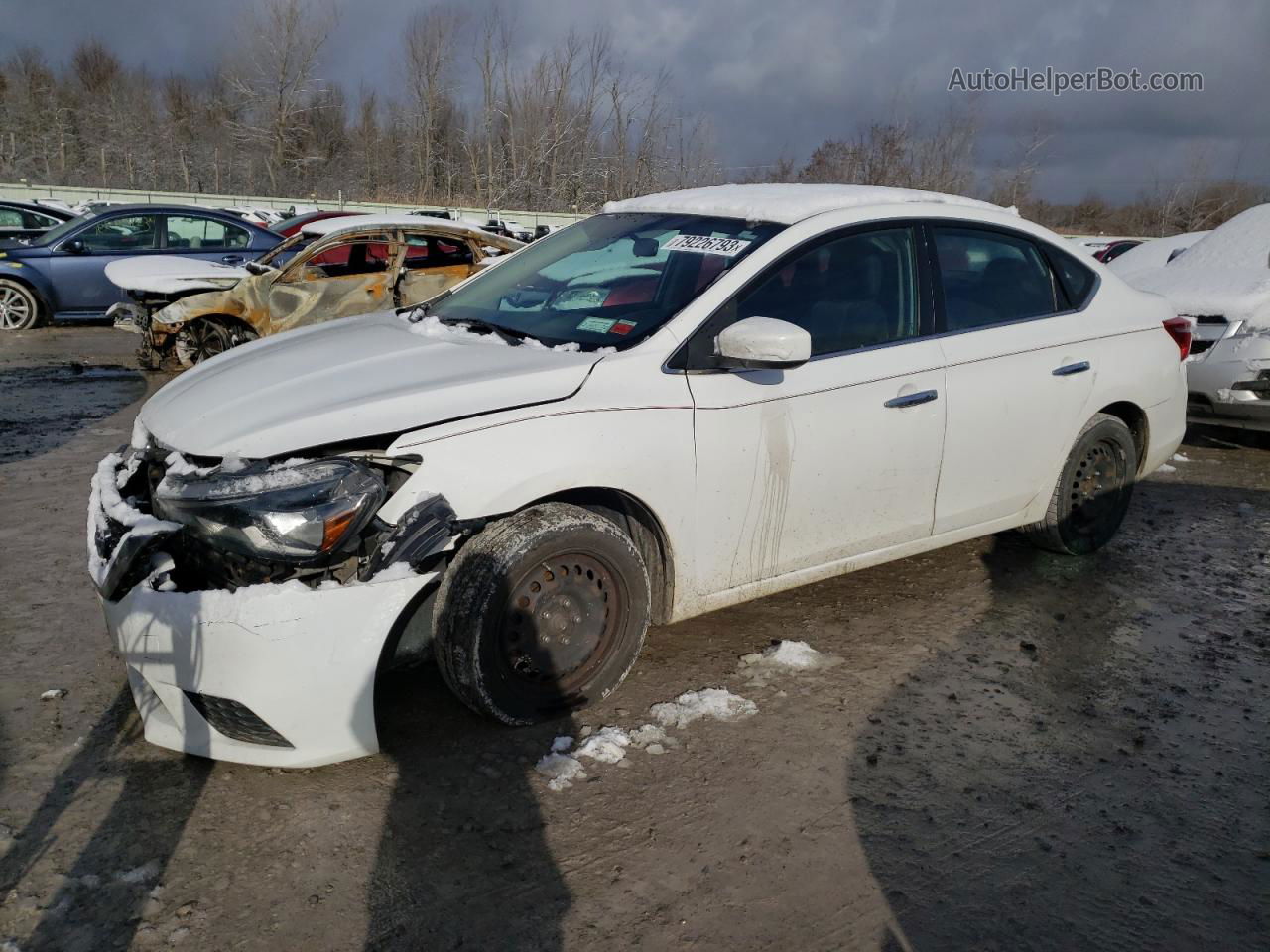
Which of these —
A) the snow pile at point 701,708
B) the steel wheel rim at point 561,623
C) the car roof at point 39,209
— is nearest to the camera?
the steel wheel rim at point 561,623

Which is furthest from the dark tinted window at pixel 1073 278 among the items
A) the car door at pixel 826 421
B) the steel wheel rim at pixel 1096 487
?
the car door at pixel 826 421

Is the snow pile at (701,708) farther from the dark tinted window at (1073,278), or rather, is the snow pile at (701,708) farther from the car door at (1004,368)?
the dark tinted window at (1073,278)

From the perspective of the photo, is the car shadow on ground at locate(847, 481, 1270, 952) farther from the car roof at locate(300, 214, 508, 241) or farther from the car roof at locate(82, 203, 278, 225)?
the car roof at locate(82, 203, 278, 225)

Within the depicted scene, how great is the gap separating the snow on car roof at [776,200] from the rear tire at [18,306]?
33.4 ft

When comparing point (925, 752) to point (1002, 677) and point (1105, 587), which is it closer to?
point (1002, 677)

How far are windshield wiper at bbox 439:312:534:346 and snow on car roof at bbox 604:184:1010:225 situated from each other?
0.97 m

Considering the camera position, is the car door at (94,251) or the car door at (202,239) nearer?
the car door at (94,251)

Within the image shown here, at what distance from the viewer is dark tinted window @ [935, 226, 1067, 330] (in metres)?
4.27

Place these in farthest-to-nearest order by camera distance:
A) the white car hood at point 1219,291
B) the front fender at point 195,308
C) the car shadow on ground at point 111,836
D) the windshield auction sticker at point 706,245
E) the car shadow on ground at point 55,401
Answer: the front fender at point 195,308
the white car hood at point 1219,291
the car shadow on ground at point 55,401
the windshield auction sticker at point 706,245
the car shadow on ground at point 111,836

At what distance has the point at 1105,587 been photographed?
15.8ft

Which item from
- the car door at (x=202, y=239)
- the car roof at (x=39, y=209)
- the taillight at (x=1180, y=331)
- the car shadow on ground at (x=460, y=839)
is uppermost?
the car roof at (x=39, y=209)

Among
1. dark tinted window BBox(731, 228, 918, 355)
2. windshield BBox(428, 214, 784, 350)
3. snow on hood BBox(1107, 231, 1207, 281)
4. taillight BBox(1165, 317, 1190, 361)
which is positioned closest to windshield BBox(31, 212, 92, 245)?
windshield BBox(428, 214, 784, 350)

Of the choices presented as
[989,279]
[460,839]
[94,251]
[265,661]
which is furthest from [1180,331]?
[94,251]

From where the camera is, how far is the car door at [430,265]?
30.7ft
